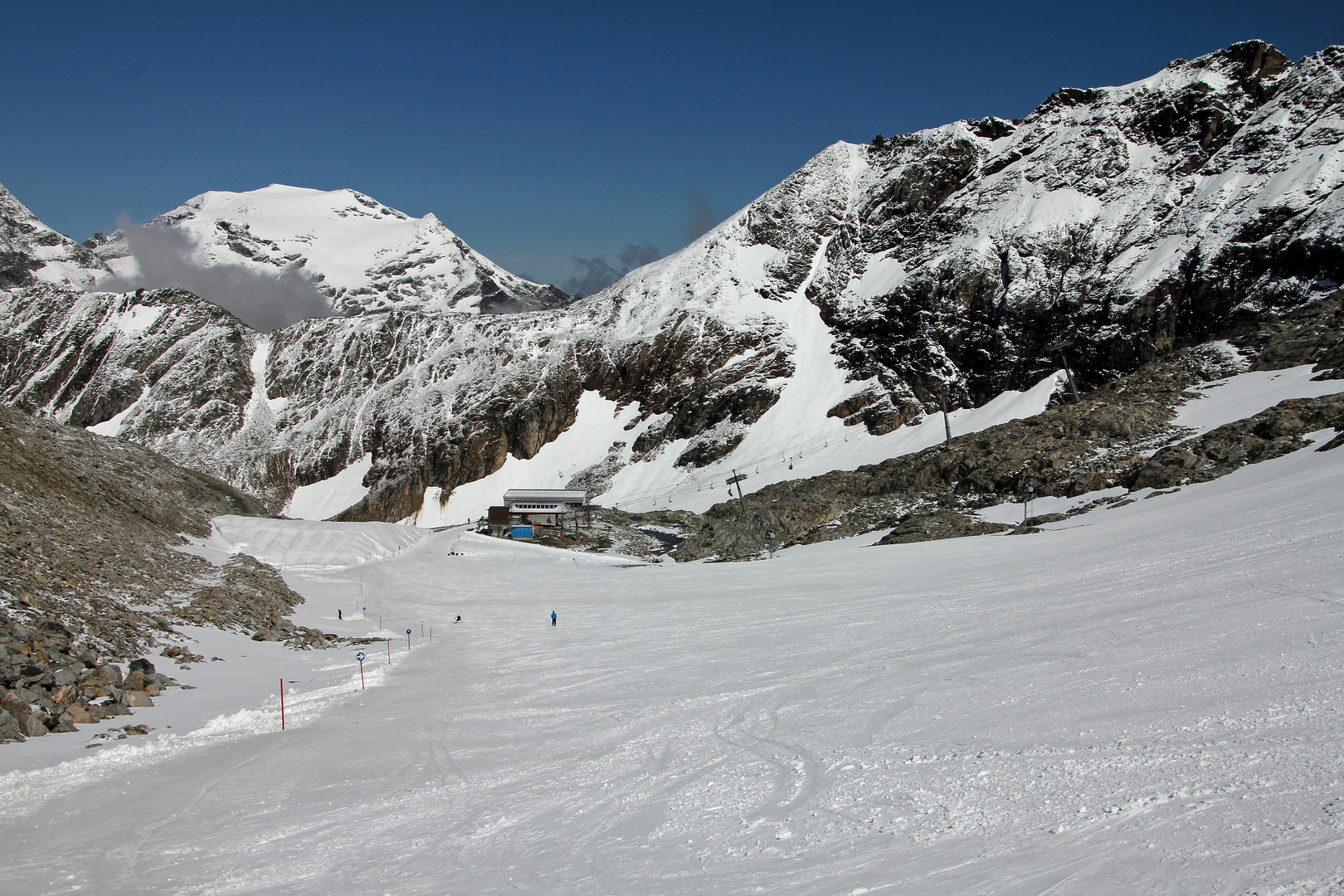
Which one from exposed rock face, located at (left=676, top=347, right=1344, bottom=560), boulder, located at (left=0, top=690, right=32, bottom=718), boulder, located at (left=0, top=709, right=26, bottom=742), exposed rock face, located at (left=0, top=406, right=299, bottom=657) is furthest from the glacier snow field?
exposed rock face, located at (left=676, top=347, right=1344, bottom=560)

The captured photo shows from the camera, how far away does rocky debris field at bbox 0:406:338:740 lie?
13.2 meters

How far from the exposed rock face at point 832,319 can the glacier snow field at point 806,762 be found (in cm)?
4104

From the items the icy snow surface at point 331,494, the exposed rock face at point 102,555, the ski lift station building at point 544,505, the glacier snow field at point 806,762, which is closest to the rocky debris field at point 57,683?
the glacier snow field at point 806,762

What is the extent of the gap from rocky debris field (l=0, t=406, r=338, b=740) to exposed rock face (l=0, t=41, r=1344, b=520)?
48784 mm

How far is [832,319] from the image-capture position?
11056 cm

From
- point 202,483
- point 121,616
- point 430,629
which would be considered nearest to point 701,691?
point 121,616

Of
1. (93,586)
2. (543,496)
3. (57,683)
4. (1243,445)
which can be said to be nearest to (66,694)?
(57,683)

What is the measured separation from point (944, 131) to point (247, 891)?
132048mm

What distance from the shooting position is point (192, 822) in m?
9.75

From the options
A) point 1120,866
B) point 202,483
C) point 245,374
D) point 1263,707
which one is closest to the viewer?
point 1120,866

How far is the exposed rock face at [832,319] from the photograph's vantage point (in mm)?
79625

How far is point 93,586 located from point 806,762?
1858 cm

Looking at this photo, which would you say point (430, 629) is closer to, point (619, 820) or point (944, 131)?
point (619, 820)

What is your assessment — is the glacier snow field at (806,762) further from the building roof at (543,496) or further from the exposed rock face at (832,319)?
the building roof at (543,496)
